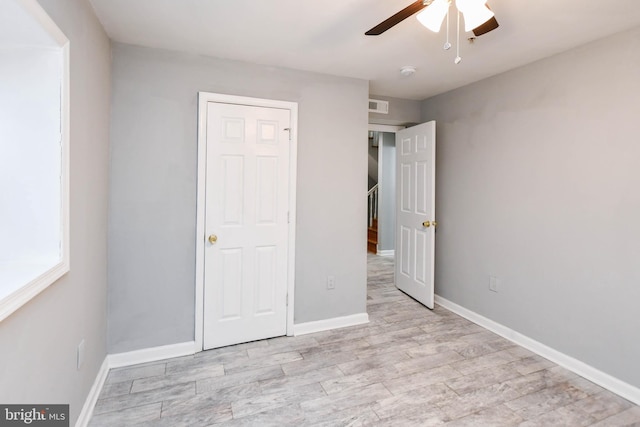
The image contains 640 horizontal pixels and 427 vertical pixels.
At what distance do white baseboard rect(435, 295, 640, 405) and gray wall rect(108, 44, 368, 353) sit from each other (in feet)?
5.43

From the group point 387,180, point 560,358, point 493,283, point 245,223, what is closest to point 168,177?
point 245,223

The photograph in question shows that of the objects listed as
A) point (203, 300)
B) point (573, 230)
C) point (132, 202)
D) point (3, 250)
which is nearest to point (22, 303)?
point (3, 250)

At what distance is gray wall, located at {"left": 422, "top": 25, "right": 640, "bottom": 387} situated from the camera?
2.09 meters

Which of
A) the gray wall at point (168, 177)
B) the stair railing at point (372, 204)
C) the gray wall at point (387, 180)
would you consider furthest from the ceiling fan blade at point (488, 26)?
the stair railing at point (372, 204)

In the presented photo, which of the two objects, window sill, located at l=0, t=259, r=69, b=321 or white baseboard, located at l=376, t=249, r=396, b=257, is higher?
window sill, located at l=0, t=259, r=69, b=321

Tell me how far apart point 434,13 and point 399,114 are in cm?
235

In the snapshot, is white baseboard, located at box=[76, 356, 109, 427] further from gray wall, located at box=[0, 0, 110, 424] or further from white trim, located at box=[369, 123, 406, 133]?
white trim, located at box=[369, 123, 406, 133]

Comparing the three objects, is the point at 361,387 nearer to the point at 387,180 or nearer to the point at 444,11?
the point at 444,11

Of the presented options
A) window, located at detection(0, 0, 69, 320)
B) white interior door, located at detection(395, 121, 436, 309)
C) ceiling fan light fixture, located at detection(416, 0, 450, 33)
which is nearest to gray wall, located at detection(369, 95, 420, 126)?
white interior door, located at detection(395, 121, 436, 309)

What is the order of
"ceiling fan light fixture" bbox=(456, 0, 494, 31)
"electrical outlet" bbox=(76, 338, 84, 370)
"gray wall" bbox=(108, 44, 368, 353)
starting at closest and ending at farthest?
"ceiling fan light fixture" bbox=(456, 0, 494, 31) → "electrical outlet" bbox=(76, 338, 84, 370) → "gray wall" bbox=(108, 44, 368, 353)

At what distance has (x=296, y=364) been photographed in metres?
2.38

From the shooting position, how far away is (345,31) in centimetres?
213

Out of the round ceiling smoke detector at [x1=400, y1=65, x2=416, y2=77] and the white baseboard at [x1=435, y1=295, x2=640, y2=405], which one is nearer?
the white baseboard at [x1=435, y1=295, x2=640, y2=405]

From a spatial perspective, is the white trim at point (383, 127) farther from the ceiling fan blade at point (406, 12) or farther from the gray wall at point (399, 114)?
the ceiling fan blade at point (406, 12)
